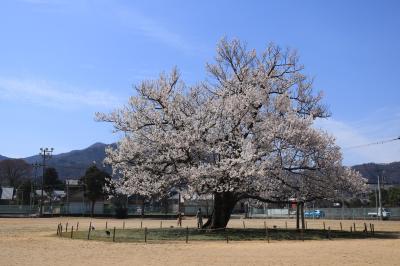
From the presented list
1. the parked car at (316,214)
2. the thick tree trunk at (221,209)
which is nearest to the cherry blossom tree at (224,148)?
the thick tree trunk at (221,209)

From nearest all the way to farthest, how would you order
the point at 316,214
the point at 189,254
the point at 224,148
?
the point at 189,254
the point at 224,148
the point at 316,214

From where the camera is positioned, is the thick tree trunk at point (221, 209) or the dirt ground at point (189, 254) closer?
the dirt ground at point (189, 254)

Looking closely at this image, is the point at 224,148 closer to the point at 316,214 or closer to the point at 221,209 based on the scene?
the point at 221,209

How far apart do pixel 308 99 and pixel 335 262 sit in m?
19.3

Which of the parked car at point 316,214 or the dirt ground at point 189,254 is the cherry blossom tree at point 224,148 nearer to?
the dirt ground at point 189,254

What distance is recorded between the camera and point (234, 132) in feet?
99.2

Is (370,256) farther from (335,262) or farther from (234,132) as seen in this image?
(234,132)

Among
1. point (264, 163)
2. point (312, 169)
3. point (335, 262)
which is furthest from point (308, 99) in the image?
point (335, 262)

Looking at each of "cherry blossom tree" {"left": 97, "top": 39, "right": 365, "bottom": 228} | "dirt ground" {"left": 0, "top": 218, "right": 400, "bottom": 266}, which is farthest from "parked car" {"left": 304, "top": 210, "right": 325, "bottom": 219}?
"dirt ground" {"left": 0, "top": 218, "right": 400, "bottom": 266}

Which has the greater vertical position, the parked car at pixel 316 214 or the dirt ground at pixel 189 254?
the parked car at pixel 316 214

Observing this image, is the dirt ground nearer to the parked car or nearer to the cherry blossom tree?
the cherry blossom tree

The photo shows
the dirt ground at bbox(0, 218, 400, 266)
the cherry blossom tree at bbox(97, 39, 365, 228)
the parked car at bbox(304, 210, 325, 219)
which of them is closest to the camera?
the dirt ground at bbox(0, 218, 400, 266)

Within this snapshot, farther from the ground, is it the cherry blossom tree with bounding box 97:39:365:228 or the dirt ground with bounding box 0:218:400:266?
the cherry blossom tree with bounding box 97:39:365:228

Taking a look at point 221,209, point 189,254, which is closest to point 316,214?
point 221,209
